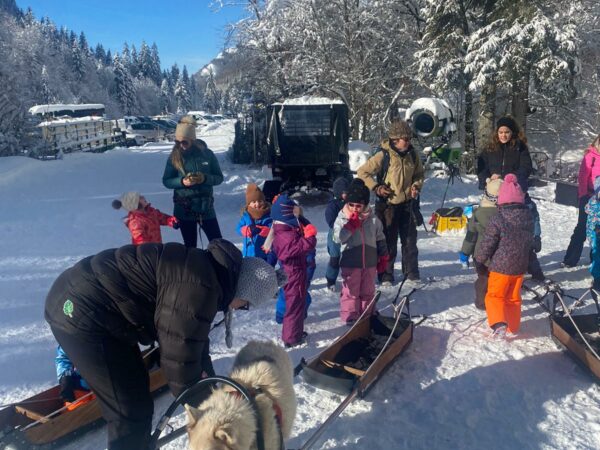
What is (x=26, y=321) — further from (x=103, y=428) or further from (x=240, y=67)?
(x=240, y=67)

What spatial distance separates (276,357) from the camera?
241 centimetres

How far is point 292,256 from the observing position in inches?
158

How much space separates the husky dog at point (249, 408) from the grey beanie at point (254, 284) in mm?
342

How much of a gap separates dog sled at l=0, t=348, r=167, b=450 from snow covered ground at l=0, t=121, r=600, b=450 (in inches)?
4.3

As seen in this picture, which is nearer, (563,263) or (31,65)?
(563,263)

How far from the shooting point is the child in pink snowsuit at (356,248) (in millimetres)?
4355

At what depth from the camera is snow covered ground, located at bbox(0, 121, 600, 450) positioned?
2936 millimetres

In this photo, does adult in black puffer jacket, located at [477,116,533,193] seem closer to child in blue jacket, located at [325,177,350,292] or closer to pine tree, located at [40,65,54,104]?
child in blue jacket, located at [325,177,350,292]

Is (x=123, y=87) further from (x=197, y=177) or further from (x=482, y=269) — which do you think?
(x=482, y=269)

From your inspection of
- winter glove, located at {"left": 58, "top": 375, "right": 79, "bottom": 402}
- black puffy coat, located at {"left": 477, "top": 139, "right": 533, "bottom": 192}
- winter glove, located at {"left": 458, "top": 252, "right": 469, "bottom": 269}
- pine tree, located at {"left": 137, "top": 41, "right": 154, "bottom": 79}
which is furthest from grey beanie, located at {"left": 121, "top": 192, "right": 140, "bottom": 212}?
pine tree, located at {"left": 137, "top": 41, "right": 154, "bottom": 79}

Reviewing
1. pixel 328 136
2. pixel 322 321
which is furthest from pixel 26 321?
pixel 328 136

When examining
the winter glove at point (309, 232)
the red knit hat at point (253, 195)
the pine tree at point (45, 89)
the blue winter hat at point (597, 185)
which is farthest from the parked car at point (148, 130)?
the blue winter hat at point (597, 185)

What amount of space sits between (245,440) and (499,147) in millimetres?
4540

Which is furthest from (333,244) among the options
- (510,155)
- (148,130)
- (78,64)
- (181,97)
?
(181,97)
